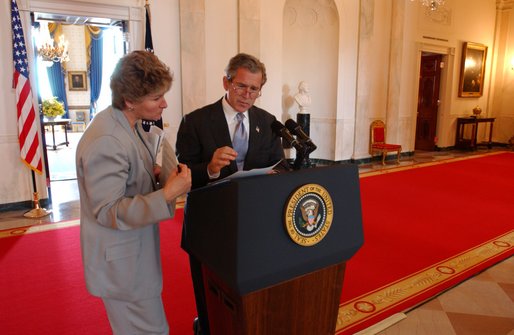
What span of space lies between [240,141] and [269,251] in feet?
3.02

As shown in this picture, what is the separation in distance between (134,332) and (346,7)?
8.83 m

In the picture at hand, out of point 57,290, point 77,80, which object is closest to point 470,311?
point 57,290

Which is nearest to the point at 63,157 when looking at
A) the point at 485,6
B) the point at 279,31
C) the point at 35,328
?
the point at 279,31

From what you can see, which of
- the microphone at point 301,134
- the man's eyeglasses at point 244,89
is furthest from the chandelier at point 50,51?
the microphone at point 301,134

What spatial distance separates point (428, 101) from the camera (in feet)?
40.3

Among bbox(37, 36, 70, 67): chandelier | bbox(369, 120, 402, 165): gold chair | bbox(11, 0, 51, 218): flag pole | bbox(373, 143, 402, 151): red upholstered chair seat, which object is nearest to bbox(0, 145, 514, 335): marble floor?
bbox(11, 0, 51, 218): flag pole

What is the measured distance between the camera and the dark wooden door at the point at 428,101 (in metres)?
12.0

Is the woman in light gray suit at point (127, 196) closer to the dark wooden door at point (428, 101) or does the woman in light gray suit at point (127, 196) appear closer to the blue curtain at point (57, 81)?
the dark wooden door at point (428, 101)

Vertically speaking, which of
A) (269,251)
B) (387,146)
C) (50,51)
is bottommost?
(387,146)

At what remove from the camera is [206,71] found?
6.86m

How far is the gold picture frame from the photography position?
16.5 m

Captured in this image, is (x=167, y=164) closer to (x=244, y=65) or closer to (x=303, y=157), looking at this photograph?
(x=303, y=157)

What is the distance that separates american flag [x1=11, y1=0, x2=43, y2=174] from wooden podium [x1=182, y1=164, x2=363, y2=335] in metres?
4.64

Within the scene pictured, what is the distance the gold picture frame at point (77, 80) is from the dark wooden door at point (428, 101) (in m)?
13.2
